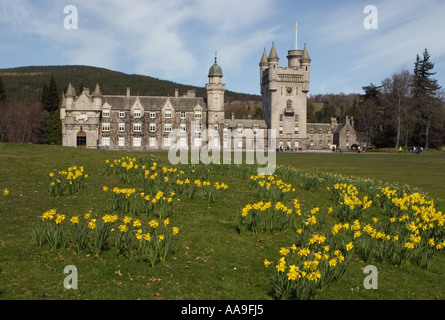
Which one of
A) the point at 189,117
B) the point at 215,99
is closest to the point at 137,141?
the point at 189,117

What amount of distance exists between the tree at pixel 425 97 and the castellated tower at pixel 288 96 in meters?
23.8

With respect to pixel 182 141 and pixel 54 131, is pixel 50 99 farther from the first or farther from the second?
pixel 182 141

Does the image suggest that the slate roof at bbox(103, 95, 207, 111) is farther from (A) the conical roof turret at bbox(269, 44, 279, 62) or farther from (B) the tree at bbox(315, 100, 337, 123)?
(B) the tree at bbox(315, 100, 337, 123)

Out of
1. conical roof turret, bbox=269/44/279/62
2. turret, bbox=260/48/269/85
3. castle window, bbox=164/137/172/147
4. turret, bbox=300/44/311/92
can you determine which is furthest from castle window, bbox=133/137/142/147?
turret, bbox=300/44/311/92

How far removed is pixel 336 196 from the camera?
15.4 metres

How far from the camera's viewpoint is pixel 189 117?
82.2m

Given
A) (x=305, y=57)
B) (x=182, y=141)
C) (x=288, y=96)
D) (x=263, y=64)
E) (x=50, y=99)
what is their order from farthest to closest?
(x=50, y=99) < (x=263, y=64) < (x=305, y=57) < (x=288, y=96) < (x=182, y=141)

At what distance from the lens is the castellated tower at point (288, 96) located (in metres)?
90.2

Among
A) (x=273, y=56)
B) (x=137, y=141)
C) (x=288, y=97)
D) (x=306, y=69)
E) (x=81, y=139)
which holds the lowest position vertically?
(x=137, y=141)

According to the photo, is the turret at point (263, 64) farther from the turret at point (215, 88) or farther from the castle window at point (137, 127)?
the castle window at point (137, 127)

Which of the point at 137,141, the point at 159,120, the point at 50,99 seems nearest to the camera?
the point at 159,120

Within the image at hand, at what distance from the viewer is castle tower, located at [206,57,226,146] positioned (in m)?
81.7

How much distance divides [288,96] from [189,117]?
967 inches
